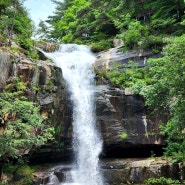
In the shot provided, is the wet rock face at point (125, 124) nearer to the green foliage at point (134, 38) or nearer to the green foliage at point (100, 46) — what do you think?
the green foliage at point (134, 38)

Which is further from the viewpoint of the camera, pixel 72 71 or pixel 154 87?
pixel 72 71

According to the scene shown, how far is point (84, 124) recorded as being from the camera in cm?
1711

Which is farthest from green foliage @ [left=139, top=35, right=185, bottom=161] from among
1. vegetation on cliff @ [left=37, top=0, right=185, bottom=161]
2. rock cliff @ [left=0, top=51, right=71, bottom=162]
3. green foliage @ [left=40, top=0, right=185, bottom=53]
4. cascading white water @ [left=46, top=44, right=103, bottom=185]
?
green foliage @ [left=40, top=0, right=185, bottom=53]

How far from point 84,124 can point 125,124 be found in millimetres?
2433

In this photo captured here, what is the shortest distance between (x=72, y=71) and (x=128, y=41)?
4.96 meters

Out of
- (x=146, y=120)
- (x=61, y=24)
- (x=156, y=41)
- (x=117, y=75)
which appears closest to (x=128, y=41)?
(x=156, y=41)

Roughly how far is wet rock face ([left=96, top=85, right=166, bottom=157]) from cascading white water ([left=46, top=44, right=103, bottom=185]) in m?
0.57

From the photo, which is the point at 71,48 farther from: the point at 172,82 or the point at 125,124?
the point at 172,82

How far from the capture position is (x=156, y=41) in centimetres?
2055

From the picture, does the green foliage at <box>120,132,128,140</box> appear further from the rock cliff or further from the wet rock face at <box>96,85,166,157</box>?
the rock cliff

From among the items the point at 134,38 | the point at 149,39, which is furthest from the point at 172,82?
the point at 134,38

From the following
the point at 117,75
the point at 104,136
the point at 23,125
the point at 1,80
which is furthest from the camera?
the point at 117,75

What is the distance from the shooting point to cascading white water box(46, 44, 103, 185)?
49.1ft

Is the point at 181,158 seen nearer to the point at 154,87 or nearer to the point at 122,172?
the point at 122,172
